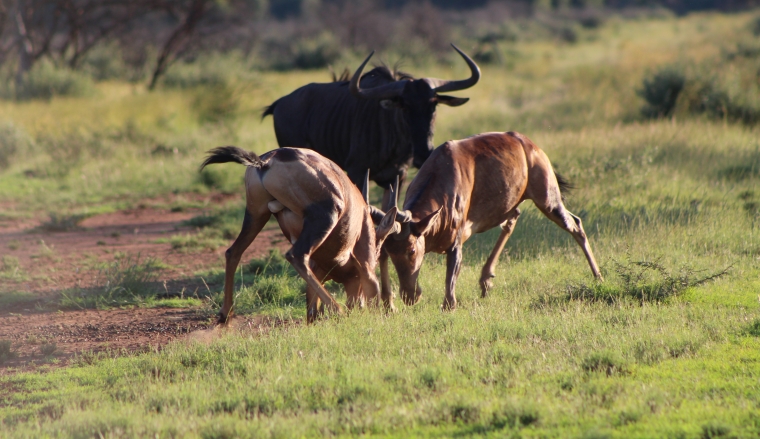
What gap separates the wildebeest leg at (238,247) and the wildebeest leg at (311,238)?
1.27 ft

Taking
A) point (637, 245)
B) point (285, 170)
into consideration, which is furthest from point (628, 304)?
point (285, 170)

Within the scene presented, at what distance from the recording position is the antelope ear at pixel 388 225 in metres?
5.73

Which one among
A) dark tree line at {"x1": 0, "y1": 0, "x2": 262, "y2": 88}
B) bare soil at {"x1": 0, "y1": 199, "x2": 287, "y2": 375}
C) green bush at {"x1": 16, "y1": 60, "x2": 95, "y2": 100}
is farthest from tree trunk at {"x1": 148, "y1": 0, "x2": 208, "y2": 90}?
bare soil at {"x1": 0, "y1": 199, "x2": 287, "y2": 375}

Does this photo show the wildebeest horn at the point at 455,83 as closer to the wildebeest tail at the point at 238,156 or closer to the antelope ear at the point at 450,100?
the antelope ear at the point at 450,100

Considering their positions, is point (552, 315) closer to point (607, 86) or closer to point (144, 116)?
point (144, 116)

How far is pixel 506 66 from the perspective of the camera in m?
34.7

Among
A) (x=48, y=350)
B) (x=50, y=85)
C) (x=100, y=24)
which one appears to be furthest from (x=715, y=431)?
(x=100, y=24)

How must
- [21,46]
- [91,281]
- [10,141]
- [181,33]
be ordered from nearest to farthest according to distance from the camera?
[91,281] → [10,141] → [21,46] → [181,33]

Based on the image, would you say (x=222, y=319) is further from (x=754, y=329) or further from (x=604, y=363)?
(x=754, y=329)

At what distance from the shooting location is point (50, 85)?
2127cm

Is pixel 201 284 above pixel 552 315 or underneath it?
underneath

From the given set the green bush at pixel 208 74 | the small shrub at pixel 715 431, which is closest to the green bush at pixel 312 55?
the green bush at pixel 208 74

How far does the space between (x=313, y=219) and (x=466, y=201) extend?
4.84 ft

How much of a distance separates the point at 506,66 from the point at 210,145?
2033 cm
